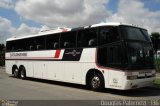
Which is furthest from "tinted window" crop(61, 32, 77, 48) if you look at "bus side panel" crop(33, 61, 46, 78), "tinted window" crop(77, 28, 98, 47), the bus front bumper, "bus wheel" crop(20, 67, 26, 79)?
"bus wheel" crop(20, 67, 26, 79)

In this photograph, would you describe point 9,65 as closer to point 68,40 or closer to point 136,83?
point 68,40

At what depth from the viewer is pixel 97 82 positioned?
1524cm

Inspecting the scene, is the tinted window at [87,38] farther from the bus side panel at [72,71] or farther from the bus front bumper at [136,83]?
the bus front bumper at [136,83]

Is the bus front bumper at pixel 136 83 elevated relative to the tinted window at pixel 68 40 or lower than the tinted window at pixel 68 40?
lower

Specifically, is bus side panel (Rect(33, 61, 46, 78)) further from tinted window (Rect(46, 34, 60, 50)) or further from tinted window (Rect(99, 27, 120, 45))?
tinted window (Rect(99, 27, 120, 45))

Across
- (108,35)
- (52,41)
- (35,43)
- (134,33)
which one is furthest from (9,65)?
(134,33)

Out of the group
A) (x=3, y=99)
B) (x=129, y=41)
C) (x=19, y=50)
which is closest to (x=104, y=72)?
(x=129, y=41)

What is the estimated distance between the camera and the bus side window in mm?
16828

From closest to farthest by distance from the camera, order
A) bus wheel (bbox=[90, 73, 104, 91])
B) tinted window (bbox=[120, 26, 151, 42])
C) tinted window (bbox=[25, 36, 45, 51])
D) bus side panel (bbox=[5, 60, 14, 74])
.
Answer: tinted window (bbox=[120, 26, 151, 42]) < bus wheel (bbox=[90, 73, 104, 91]) < tinted window (bbox=[25, 36, 45, 51]) < bus side panel (bbox=[5, 60, 14, 74])

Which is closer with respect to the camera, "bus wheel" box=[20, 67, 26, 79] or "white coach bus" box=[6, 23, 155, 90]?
"white coach bus" box=[6, 23, 155, 90]

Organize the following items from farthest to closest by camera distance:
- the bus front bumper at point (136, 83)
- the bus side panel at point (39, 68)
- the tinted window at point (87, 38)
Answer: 1. the bus side panel at point (39, 68)
2. the tinted window at point (87, 38)
3. the bus front bumper at point (136, 83)

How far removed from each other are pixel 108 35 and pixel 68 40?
3397mm

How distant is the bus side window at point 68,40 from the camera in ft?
55.2

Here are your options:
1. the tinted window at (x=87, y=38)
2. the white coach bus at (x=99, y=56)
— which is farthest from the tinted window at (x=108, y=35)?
the tinted window at (x=87, y=38)
